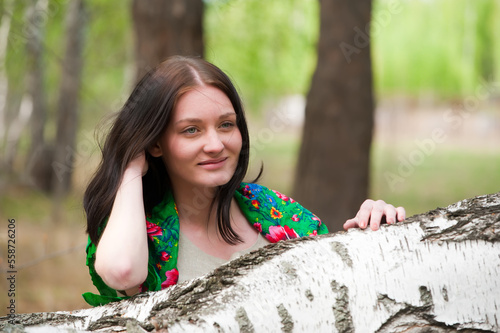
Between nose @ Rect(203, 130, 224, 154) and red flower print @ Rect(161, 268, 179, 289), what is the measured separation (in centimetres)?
38

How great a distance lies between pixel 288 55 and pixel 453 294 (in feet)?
45.2

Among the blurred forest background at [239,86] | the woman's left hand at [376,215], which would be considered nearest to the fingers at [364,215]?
the woman's left hand at [376,215]

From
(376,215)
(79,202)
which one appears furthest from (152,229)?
(376,215)

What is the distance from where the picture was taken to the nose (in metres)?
1.70

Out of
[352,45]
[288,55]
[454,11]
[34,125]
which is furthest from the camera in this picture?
[454,11]

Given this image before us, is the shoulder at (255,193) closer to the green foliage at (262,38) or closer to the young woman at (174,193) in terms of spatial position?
the young woman at (174,193)

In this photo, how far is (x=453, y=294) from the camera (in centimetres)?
120

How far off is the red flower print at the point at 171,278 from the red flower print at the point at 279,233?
0.35m

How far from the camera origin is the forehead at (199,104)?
1722mm

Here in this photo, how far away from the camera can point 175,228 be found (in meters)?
1.78

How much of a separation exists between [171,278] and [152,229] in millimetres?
165

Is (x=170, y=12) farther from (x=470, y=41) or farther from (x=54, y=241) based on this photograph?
(x=470, y=41)

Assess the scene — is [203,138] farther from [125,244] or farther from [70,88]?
[70,88]

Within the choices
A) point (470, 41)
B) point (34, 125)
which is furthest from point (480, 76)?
point (34, 125)
